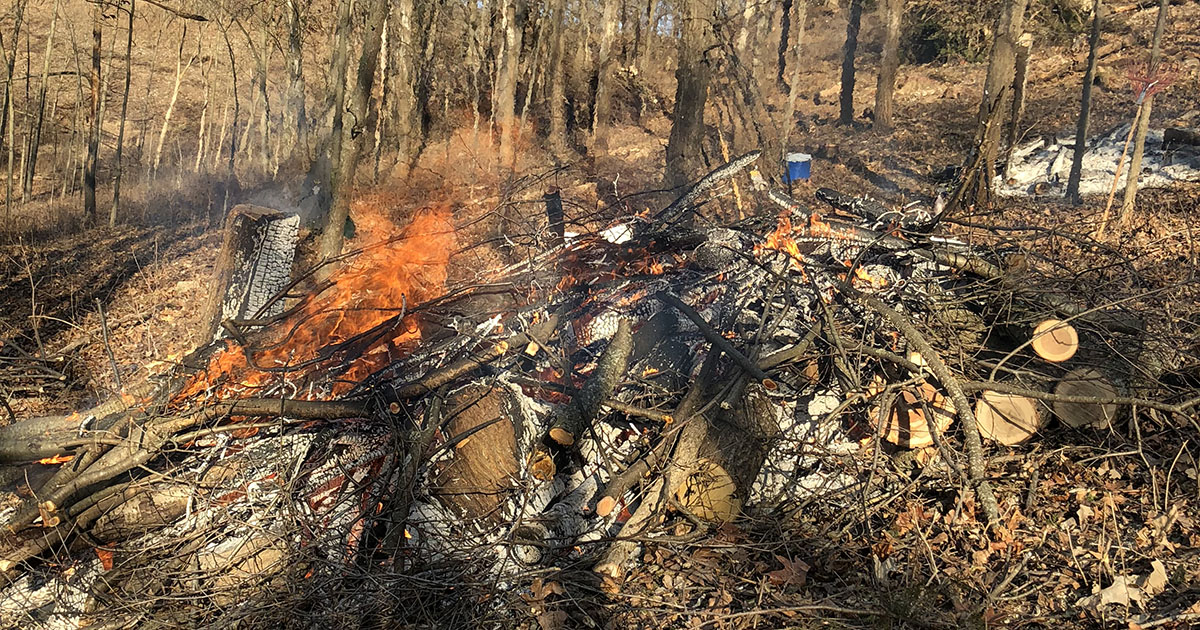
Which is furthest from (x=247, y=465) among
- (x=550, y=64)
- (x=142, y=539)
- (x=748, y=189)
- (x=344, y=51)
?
(x=550, y=64)

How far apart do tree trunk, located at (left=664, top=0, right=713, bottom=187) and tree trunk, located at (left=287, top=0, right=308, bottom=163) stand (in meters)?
11.1

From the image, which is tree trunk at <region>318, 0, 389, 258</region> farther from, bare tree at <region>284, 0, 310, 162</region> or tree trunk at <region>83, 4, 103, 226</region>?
bare tree at <region>284, 0, 310, 162</region>

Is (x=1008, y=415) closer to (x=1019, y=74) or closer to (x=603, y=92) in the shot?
(x=1019, y=74)

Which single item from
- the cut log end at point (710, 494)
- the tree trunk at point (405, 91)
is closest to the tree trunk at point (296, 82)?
the tree trunk at point (405, 91)

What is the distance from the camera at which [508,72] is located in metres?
18.9

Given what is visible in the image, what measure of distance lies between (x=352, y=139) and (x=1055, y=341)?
7.36 meters

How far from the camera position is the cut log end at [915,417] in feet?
16.1

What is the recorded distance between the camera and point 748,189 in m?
13.8

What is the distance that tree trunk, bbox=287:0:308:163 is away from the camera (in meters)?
→ 19.5

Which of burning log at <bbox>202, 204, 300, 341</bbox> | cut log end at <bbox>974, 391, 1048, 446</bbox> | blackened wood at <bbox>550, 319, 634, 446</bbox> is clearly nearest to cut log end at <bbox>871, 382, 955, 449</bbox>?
cut log end at <bbox>974, 391, 1048, 446</bbox>

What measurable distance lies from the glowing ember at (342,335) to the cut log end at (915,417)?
3.44m

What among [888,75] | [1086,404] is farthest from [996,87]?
[1086,404]

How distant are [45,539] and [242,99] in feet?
98.9

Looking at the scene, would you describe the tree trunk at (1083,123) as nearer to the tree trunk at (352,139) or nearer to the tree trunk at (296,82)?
the tree trunk at (352,139)
